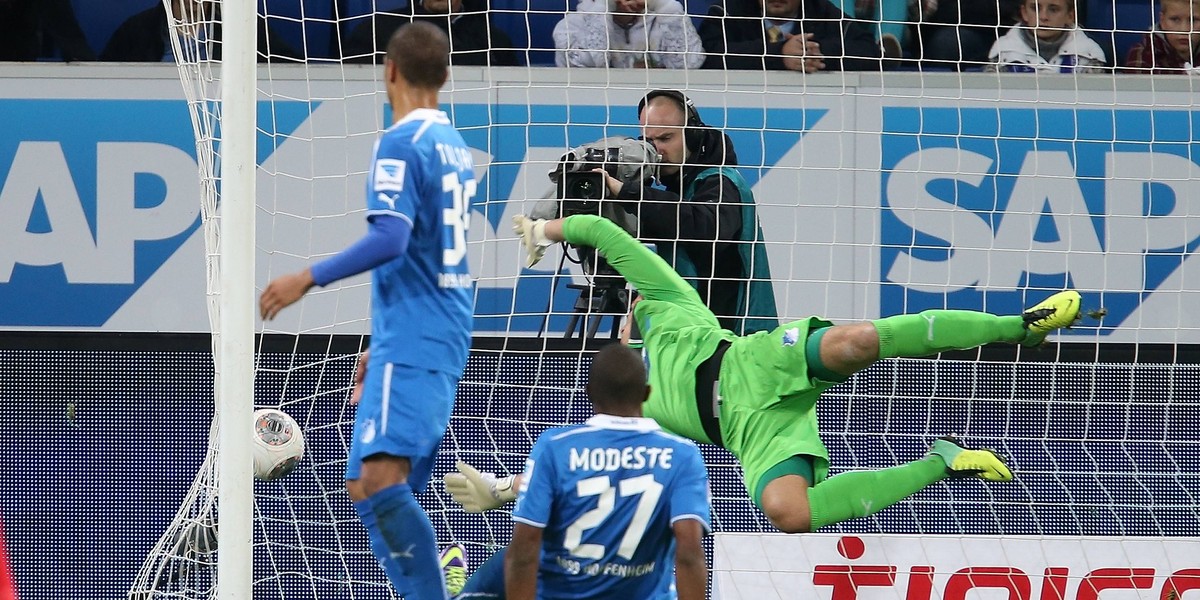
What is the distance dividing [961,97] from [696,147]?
1.42m

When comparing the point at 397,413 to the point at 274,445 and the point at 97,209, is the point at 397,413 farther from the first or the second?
the point at 97,209

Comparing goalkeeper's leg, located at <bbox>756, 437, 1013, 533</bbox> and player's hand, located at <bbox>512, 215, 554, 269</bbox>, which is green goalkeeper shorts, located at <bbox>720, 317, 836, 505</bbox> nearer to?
goalkeeper's leg, located at <bbox>756, 437, 1013, 533</bbox>

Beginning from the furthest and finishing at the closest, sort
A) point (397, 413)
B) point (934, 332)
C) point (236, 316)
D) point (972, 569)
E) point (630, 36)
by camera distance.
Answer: point (630, 36) → point (972, 569) → point (934, 332) → point (236, 316) → point (397, 413)

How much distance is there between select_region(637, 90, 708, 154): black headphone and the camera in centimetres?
604

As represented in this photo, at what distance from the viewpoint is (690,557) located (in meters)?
4.05

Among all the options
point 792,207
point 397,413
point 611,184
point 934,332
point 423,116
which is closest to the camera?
point 397,413

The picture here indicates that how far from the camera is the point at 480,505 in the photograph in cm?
532

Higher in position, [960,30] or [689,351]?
[960,30]

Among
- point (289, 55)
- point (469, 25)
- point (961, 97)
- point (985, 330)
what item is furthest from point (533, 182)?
point (985, 330)

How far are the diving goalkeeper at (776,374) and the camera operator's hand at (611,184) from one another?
0.47 meters

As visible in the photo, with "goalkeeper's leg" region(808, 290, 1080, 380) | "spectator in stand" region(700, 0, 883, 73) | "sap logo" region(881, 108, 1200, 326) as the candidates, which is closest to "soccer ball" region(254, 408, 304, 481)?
"goalkeeper's leg" region(808, 290, 1080, 380)

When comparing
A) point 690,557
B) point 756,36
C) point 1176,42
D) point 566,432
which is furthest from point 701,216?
point 1176,42

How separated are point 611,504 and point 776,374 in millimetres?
1487

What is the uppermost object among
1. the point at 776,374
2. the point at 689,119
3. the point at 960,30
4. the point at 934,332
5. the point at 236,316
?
the point at 960,30
